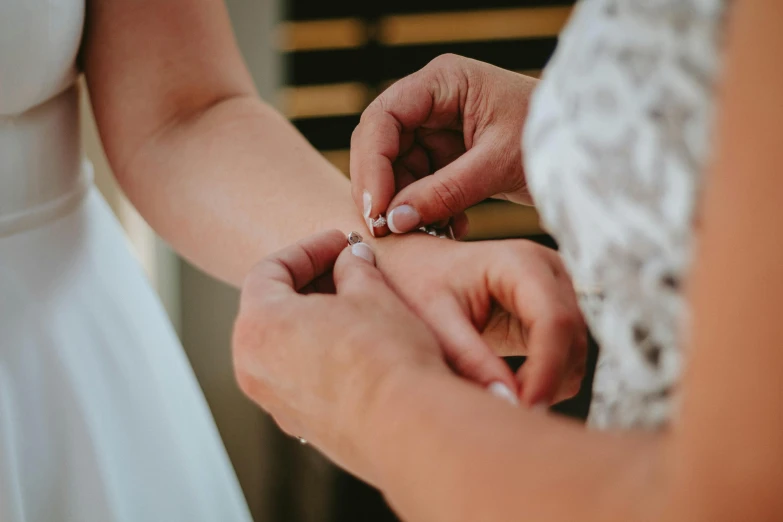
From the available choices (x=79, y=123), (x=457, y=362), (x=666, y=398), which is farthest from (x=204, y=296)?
(x=666, y=398)

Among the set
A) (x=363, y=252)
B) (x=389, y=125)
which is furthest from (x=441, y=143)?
(x=363, y=252)

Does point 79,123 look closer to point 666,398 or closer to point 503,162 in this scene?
point 503,162

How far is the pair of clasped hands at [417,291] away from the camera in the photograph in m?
0.49

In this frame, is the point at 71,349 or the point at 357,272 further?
the point at 71,349

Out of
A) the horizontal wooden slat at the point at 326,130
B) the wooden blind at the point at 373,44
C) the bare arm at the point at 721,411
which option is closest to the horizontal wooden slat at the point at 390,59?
the wooden blind at the point at 373,44

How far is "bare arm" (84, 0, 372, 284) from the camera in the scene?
86 cm

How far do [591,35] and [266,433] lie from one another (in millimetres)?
1984

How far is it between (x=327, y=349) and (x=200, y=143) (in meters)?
0.50

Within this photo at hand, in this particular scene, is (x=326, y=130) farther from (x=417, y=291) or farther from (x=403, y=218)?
(x=417, y=291)

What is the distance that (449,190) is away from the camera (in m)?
0.71

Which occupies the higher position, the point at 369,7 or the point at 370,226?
the point at 370,226

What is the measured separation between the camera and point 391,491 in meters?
0.44

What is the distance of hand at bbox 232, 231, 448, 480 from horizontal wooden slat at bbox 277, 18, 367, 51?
1.51 meters

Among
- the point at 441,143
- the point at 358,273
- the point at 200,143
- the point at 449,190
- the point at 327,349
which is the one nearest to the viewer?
the point at 327,349
